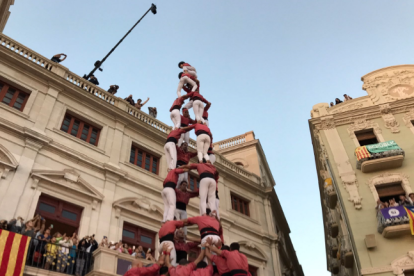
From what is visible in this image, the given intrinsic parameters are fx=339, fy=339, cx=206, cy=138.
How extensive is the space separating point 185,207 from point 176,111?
3316 millimetres

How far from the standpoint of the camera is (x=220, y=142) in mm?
29188

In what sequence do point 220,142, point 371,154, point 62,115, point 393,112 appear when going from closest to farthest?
1. point 62,115
2. point 371,154
3. point 393,112
4. point 220,142

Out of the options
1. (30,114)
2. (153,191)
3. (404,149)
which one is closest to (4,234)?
(30,114)

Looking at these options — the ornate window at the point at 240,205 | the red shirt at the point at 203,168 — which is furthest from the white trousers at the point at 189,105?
the ornate window at the point at 240,205

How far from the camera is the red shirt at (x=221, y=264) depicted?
6.63 m

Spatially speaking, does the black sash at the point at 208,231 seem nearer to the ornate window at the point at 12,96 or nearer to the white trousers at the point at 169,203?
the white trousers at the point at 169,203

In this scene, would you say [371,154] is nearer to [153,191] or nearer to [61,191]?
[153,191]

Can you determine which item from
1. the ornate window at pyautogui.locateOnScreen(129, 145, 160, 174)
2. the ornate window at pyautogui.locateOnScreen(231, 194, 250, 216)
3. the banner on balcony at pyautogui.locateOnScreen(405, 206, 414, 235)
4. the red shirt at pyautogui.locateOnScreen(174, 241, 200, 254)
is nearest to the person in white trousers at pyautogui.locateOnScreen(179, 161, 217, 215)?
the red shirt at pyautogui.locateOnScreen(174, 241, 200, 254)

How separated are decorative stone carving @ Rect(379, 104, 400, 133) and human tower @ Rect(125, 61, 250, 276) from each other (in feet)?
47.9

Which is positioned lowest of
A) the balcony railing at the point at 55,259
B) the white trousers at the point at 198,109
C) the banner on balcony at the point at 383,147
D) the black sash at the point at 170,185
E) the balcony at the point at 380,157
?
the balcony railing at the point at 55,259

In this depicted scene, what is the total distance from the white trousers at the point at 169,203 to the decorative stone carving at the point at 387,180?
13.4 m

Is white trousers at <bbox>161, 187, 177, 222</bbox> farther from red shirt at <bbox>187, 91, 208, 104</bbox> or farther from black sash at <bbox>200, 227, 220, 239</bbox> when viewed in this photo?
red shirt at <bbox>187, 91, 208, 104</bbox>

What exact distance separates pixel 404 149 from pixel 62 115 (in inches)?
735

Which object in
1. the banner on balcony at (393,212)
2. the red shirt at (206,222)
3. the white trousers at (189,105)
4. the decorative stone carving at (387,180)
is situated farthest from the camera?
the decorative stone carving at (387,180)
